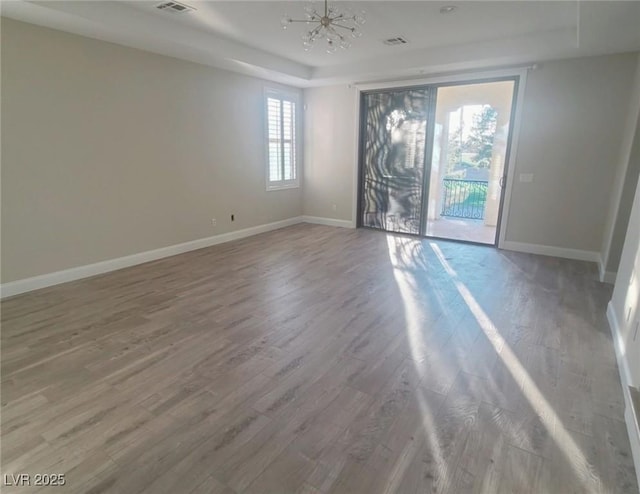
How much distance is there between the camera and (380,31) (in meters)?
4.26

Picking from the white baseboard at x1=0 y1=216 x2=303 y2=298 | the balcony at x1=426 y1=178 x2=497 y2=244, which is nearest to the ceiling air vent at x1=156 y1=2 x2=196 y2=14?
the white baseboard at x1=0 y1=216 x2=303 y2=298

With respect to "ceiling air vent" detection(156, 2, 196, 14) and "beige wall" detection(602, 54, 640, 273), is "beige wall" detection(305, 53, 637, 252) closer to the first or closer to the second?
"beige wall" detection(602, 54, 640, 273)

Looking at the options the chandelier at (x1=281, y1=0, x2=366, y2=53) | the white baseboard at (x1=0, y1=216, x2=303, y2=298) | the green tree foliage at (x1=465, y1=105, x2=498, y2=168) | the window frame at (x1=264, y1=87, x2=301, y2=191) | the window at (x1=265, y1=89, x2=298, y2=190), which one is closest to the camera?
the chandelier at (x1=281, y1=0, x2=366, y2=53)

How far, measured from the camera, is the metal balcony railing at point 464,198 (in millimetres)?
8531

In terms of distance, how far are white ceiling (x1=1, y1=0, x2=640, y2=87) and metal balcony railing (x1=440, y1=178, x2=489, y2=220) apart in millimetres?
3846

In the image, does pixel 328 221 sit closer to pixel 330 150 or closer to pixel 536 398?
pixel 330 150

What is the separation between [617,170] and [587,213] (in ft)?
2.08

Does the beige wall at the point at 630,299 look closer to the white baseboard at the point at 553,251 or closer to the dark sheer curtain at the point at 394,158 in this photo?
the white baseboard at the point at 553,251

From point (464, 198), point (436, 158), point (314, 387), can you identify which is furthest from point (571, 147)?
point (314, 387)

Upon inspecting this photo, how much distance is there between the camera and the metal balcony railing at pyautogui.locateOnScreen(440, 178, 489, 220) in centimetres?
853

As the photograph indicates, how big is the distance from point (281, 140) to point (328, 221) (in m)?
1.88

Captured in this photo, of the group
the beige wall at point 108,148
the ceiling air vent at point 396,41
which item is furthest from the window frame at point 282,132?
the ceiling air vent at point 396,41

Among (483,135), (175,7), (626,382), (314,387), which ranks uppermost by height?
(175,7)

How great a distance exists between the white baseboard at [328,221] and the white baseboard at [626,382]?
4.46m
